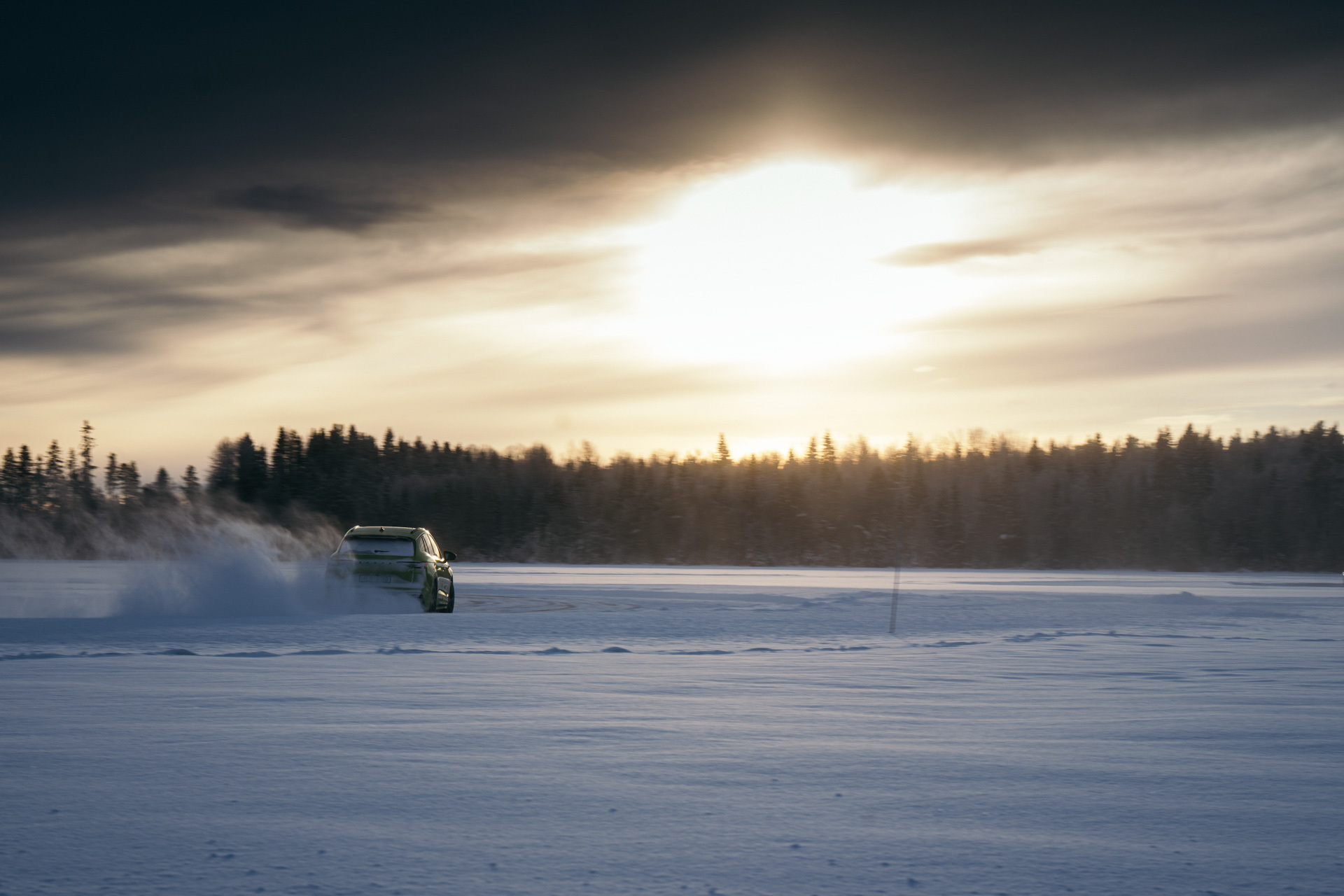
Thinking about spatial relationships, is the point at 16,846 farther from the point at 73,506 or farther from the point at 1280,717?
the point at 73,506

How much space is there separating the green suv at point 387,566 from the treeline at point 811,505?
113679 mm

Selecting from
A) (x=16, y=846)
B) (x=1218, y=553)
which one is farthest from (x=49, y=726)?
(x=1218, y=553)

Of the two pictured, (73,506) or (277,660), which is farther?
(73,506)

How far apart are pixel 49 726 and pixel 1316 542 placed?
144468 mm

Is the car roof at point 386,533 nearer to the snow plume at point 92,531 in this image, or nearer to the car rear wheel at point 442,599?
the car rear wheel at point 442,599

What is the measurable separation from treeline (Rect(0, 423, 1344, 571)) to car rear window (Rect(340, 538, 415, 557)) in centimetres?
11382

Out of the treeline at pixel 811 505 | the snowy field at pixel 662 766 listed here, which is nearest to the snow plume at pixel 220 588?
the snowy field at pixel 662 766

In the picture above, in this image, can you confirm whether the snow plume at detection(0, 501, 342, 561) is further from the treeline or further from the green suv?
the green suv

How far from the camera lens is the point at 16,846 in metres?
5.18

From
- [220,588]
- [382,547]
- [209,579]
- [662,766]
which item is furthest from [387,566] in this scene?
[662,766]

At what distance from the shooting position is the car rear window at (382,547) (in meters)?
22.9

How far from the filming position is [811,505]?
149 metres

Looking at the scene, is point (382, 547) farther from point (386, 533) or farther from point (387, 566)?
point (387, 566)

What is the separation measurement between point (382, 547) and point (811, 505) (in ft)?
421
